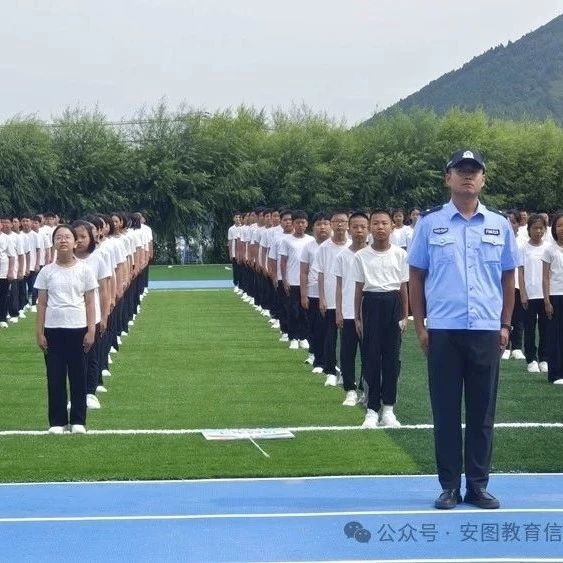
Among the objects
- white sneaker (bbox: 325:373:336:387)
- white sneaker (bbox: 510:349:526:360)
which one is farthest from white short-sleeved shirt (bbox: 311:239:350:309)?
white sneaker (bbox: 510:349:526:360)

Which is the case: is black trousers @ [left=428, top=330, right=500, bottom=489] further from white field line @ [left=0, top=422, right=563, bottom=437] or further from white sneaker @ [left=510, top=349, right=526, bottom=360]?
white sneaker @ [left=510, top=349, right=526, bottom=360]

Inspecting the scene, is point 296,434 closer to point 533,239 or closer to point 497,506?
point 497,506

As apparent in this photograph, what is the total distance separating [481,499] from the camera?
9.83 meters

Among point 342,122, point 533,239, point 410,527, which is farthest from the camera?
point 342,122

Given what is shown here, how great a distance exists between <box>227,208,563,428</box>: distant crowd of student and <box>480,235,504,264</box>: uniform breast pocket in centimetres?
48

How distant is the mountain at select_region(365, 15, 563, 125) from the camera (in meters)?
178

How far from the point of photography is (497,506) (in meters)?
9.76

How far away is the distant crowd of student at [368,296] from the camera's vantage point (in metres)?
13.9

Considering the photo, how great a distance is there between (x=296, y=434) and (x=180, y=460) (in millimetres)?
1697

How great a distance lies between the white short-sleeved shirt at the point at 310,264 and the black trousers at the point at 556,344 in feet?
10.1

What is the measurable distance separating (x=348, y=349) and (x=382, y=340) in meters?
1.47

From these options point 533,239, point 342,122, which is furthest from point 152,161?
point 533,239

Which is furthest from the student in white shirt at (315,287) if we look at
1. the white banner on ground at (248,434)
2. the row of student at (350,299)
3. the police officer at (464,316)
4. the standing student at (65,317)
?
the police officer at (464,316)

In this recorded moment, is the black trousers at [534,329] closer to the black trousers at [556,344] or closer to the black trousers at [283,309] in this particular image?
the black trousers at [556,344]
